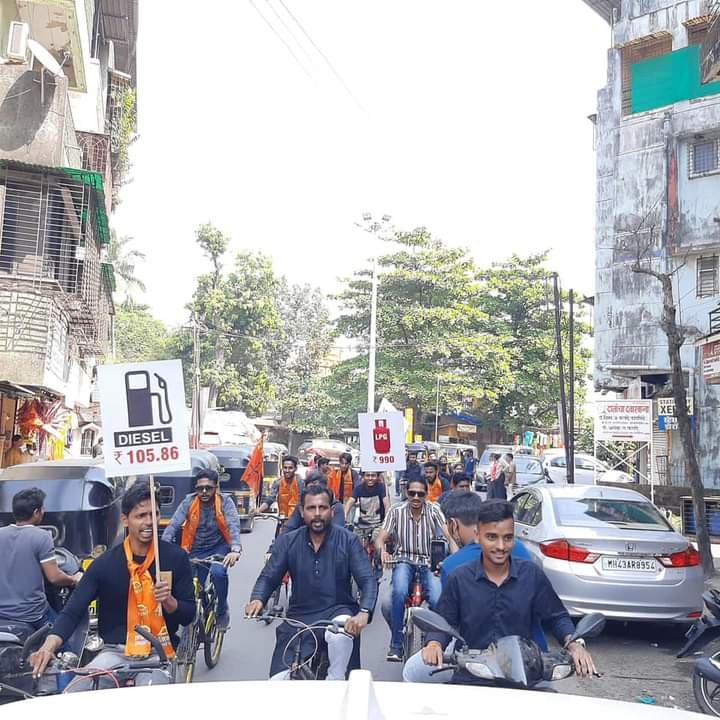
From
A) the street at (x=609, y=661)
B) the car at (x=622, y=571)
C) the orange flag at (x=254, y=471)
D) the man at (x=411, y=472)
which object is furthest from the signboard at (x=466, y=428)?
the car at (x=622, y=571)

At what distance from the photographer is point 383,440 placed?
11789 mm

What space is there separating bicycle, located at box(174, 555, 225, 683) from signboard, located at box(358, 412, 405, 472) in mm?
4089

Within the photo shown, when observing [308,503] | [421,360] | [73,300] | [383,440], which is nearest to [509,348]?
[421,360]

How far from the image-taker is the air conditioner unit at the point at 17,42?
1709 cm

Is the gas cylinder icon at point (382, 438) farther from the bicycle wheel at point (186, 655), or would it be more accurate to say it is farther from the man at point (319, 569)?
the man at point (319, 569)

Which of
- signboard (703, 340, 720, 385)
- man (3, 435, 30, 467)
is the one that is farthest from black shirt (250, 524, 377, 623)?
man (3, 435, 30, 467)

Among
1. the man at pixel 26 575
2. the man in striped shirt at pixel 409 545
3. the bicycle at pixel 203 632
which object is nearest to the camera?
the man at pixel 26 575

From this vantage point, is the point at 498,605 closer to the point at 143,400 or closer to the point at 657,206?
the point at 143,400

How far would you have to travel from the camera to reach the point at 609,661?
314 inches

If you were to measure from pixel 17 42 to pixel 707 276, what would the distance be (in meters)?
20.4

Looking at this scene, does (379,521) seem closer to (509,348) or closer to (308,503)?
(308,503)

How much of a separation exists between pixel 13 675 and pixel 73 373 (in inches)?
751

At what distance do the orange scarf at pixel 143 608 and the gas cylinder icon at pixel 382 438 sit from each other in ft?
23.8

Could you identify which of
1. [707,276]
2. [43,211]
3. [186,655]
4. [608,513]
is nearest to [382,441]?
[608,513]
